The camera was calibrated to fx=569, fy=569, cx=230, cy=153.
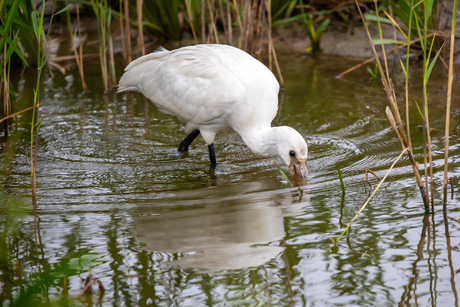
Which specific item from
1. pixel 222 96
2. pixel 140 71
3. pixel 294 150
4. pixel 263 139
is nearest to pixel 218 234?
pixel 294 150

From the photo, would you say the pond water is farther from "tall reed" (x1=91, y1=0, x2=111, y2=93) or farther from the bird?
"tall reed" (x1=91, y1=0, x2=111, y2=93)

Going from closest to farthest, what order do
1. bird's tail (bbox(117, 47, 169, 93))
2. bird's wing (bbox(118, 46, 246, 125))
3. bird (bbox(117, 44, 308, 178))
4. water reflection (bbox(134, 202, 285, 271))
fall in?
water reflection (bbox(134, 202, 285, 271)) < bird (bbox(117, 44, 308, 178)) < bird's wing (bbox(118, 46, 246, 125)) < bird's tail (bbox(117, 47, 169, 93))

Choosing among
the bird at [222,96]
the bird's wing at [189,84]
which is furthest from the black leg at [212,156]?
the bird's wing at [189,84]

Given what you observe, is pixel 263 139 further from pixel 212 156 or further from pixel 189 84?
pixel 189 84

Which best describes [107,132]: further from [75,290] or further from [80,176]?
[75,290]

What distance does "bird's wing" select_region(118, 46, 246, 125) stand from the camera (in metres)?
5.04

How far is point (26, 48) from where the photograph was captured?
7727 millimetres

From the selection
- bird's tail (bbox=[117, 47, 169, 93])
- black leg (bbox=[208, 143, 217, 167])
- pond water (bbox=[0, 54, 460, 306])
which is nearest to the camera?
pond water (bbox=[0, 54, 460, 306])

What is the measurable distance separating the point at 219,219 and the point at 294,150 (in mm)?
1150

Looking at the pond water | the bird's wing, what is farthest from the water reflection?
the bird's wing

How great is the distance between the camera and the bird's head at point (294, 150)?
455cm

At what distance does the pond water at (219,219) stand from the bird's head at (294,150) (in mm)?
128

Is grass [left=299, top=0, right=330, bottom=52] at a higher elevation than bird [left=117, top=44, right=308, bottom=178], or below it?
higher

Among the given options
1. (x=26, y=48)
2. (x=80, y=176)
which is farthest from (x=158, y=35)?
(x=80, y=176)
